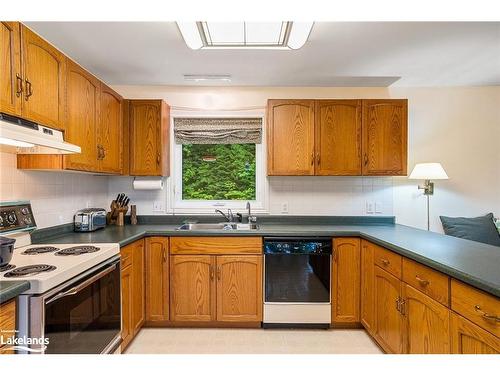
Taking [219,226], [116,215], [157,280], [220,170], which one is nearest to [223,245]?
[219,226]

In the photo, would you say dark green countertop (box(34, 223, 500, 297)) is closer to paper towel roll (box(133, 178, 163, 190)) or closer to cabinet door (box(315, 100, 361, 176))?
paper towel roll (box(133, 178, 163, 190))

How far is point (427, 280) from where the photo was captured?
1.52m

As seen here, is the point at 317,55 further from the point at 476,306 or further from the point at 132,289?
the point at 132,289

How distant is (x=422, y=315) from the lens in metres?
1.57

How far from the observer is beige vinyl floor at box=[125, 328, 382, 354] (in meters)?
2.18

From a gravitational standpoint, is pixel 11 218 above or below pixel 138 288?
above

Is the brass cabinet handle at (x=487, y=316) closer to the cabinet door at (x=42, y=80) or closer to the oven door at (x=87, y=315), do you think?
the oven door at (x=87, y=315)

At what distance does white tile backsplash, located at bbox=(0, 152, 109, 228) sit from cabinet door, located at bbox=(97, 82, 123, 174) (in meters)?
0.34

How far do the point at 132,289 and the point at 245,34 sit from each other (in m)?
2.06

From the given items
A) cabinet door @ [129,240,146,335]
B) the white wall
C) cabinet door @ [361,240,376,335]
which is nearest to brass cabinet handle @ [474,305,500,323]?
cabinet door @ [361,240,376,335]

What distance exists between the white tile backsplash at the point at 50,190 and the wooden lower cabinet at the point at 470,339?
2591mm
